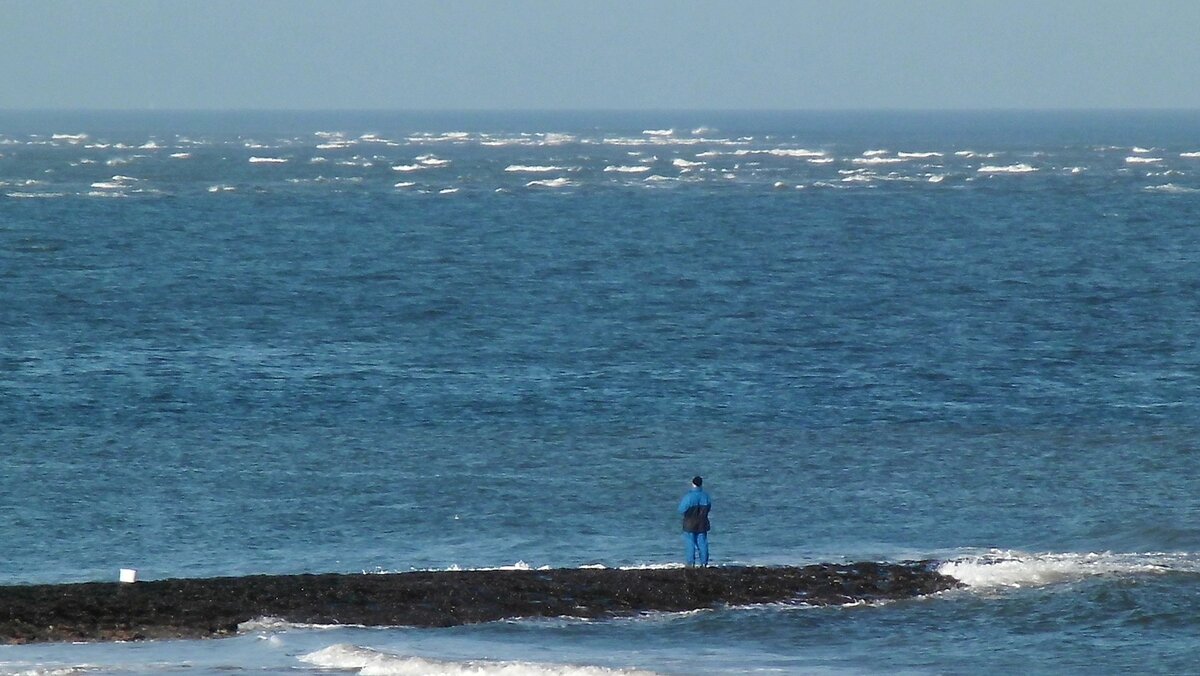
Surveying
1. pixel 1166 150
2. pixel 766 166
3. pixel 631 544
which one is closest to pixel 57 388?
pixel 631 544

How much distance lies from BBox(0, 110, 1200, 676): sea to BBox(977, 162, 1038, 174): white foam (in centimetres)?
4879

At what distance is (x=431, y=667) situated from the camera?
1925 cm

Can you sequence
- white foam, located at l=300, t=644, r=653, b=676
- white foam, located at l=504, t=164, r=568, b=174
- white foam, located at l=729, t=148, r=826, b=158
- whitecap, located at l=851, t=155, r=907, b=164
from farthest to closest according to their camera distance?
white foam, located at l=729, t=148, r=826, b=158, whitecap, located at l=851, t=155, r=907, b=164, white foam, located at l=504, t=164, r=568, b=174, white foam, located at l=300, t=644, r=653, b=676

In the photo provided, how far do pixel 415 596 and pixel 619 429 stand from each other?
13.5 metres

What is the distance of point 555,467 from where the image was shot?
32.1m

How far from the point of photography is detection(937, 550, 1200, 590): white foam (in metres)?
24.0

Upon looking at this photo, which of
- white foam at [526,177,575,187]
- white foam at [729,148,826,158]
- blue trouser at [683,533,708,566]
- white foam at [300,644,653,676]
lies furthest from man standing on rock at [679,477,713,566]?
white foam at [729,148,826,158]

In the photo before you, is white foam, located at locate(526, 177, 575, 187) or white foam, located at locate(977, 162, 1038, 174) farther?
white foam, located at locate(977, 162, 1038, 174)

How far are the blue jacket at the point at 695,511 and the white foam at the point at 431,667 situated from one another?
5081mm

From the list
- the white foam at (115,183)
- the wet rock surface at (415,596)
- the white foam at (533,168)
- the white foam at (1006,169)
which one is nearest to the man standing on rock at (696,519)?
the wet rock surface at (415,596)

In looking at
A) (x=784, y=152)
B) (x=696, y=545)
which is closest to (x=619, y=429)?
(x=696, y=545)

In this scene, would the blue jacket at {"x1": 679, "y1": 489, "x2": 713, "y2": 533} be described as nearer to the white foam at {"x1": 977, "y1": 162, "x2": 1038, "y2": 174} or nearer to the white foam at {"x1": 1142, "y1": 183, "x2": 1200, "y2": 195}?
the white foam at {"x1": 1142, "y1": 183, "x2": 1200, "y2": 195}

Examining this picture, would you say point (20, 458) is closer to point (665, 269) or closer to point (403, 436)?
point (403, 436)

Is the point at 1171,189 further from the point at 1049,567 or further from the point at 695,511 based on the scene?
the point at 695,511
